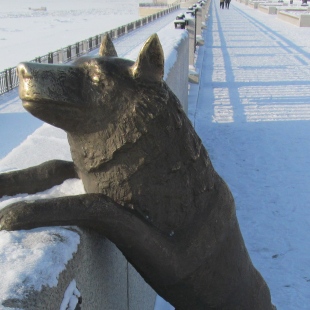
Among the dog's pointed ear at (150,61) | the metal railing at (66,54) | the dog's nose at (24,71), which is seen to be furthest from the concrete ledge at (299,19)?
the dog's nose at (24,71)

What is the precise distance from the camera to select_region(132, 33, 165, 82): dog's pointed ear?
175cm

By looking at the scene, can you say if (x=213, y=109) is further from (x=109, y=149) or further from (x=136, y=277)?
(x=109, y=149)

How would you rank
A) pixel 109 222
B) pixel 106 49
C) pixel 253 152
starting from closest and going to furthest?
pixel 109 222, pixel 106 49, pixel 253 152

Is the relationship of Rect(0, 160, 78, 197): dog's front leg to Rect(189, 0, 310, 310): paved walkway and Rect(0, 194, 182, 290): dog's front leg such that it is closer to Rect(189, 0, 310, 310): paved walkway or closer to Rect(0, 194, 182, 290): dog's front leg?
Rect(0, 194, 182, 290): dog's front leg

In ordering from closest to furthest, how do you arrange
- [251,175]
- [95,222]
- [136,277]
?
[95,222] → [136,277] → [251,175]

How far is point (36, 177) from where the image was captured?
211cm

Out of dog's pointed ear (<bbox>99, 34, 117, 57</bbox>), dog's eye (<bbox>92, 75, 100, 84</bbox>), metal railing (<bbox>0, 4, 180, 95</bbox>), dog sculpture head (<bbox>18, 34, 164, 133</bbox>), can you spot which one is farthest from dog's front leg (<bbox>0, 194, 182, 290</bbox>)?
metal railing (<bbox>0, 4, 180, 95</bbox>)

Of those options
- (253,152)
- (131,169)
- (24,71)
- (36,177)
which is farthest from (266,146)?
(24,71)

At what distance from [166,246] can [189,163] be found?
335mm

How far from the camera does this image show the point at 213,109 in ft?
35.1


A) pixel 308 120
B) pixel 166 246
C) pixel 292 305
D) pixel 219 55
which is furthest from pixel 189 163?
pixel 219 55

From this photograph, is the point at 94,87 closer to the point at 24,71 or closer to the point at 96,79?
the point at 96,79

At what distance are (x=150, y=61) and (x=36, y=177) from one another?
0.74 meters

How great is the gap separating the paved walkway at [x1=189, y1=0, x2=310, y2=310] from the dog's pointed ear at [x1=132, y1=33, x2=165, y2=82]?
10.8 ft
